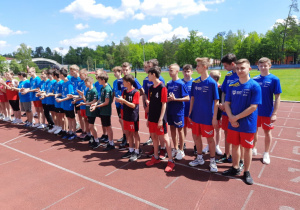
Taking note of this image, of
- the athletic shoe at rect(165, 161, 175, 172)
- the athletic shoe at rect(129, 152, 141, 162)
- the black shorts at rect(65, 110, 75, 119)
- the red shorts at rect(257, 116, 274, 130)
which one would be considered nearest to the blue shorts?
the athletic shoe at rect(165, 161, 175, 172)

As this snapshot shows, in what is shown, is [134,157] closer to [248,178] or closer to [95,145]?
[95,145]

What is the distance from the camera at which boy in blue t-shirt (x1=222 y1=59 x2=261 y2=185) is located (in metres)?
3.50

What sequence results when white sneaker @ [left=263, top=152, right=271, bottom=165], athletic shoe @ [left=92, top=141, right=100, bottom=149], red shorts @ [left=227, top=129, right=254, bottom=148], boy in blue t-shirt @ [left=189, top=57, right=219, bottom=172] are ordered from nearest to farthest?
red shorts @ [left=227, top=129, right=254, bottom=148] → boy in blue t-shirt @ [left=189, top=57, right=219, bottom=172] → white sneaker @ [left=263, top=152, right=271, bottom=165] → athletic shoe @ [left=92, top=141, right=100, bottom=149]

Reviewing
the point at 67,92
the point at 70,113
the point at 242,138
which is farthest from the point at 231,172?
the point at 67,92

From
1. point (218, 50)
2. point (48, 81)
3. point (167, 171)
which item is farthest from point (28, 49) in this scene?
point (167, 171)

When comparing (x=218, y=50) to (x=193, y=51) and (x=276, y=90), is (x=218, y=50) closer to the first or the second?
(x=193, y=51)

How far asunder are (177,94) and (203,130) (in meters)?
1.04

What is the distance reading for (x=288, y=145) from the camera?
219 inches

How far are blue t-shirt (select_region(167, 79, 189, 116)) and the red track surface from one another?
128 cm

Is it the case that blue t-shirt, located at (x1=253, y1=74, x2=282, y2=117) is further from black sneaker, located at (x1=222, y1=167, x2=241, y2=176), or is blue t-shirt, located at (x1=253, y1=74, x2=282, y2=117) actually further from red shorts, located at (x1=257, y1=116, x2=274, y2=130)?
→ black sneaker, located at (x1=222, y1=167, x2=241, y2=176)

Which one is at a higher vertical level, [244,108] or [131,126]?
[244,108]

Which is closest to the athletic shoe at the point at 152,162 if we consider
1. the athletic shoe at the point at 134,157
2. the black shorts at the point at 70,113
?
the athletic shoe at the point at 134,157

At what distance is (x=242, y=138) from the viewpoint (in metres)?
3.66

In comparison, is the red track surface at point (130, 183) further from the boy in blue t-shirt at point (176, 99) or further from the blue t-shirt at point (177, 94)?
the blue t-shirt at point (177, 94)
